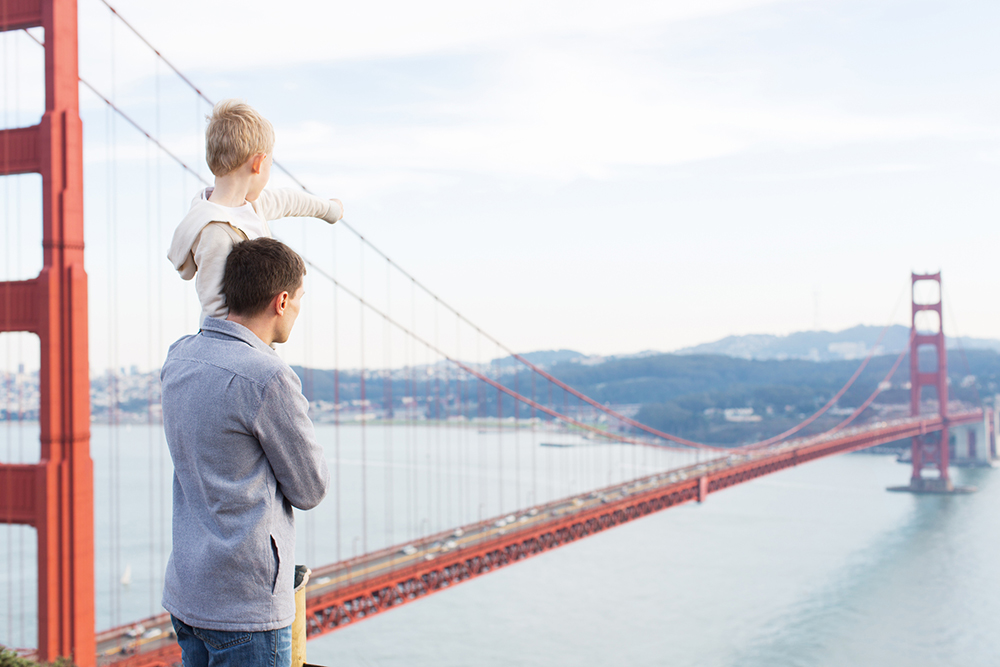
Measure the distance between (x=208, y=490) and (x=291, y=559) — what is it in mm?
167

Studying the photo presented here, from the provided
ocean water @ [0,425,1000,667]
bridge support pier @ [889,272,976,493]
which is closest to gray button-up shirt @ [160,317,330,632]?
ocean water @ [0,425,1000,667]

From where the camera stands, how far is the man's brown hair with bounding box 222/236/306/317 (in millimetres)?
1192

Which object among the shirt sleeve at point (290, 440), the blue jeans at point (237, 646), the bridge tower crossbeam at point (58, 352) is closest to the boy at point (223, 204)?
the shirt sleeve at point (290, 440)

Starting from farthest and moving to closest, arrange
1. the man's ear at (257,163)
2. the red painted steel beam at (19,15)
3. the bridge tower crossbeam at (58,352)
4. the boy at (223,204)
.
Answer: the red painted steel beam at (19,15) < the bridge tower crossbeam at (58,352) < the man's ear at (257,163) < the boy at (223,204)

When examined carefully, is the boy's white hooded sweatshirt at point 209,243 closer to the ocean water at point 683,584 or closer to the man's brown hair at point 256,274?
the man's brown hair at point 256,274

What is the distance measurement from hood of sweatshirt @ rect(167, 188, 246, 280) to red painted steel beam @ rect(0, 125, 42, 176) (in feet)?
24.0

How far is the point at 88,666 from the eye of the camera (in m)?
7.58

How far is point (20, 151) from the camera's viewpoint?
7.72m

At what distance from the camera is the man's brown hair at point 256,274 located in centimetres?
119

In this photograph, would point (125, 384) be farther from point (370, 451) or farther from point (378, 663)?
point (378, 663)

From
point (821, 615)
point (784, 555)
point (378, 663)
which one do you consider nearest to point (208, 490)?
point (378, 663)

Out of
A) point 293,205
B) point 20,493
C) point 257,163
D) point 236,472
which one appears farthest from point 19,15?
point 236,472

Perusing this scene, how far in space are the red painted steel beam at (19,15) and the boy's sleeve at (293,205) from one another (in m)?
7.47

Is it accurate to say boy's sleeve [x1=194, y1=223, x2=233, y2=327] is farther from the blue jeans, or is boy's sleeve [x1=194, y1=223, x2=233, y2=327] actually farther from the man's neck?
the blue jeans
